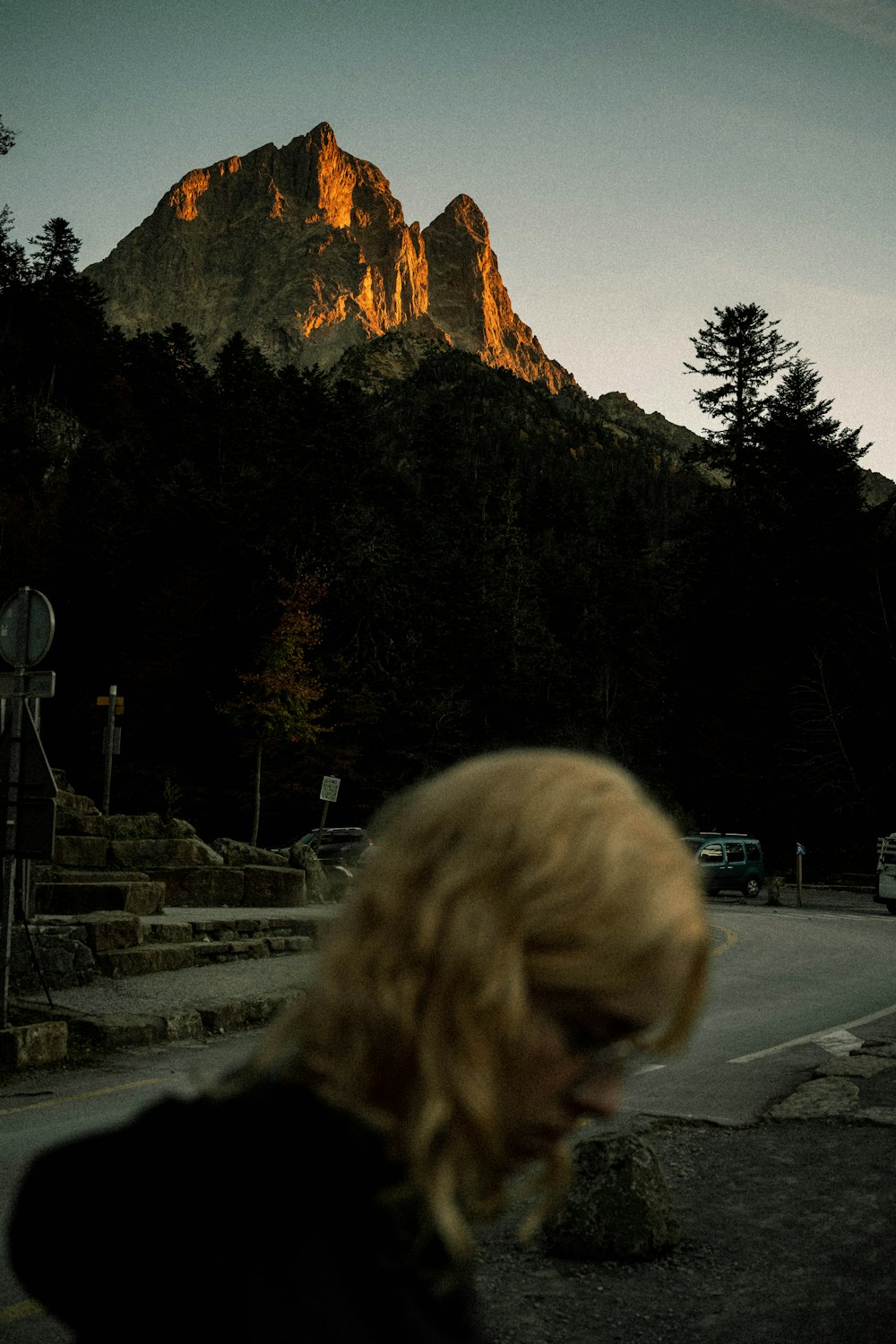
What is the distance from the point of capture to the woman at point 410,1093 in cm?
87

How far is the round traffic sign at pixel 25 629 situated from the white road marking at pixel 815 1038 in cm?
636

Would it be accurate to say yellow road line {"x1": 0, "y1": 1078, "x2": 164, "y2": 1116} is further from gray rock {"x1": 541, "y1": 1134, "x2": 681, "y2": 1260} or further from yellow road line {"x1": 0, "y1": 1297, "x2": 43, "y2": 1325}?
gray rock {"x1": 541, "y1": 1134, "x2": 681, "y2": 1260}

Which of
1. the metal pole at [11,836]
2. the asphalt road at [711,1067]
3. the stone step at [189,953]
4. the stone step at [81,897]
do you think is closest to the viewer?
the asphalt road at [711,1067]

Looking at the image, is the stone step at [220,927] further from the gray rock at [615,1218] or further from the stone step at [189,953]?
the gray rock at [615,1218]

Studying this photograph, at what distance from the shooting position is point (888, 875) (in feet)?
83.2

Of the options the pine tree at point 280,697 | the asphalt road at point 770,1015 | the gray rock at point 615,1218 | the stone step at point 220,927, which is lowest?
the asphalt road at point 770,1015

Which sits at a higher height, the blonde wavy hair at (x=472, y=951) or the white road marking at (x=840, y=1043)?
the blonde wavy hair at (x=472, y=951)

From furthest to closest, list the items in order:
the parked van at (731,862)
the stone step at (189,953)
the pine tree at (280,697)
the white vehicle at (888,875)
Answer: the pine tree at (280,697) < the parked van at (731,862) < the white vehicle at (888,875) < the stone step at (189,953)

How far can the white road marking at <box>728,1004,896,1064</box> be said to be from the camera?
29.7 feet

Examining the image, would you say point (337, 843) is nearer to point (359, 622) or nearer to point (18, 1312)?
point (359, 622)

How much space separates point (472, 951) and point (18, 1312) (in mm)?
3942

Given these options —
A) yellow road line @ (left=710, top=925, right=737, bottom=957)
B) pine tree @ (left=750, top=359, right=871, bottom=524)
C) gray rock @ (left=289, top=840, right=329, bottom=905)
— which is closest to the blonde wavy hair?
yellow road line @ (left=710, top=925, right=737, bottom=957)

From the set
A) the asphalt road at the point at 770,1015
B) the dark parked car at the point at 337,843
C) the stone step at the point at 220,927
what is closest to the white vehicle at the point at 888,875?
the asphalt road at the point at 770,1015

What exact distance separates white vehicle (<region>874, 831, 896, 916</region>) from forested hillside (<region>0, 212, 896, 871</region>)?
1441 cm
